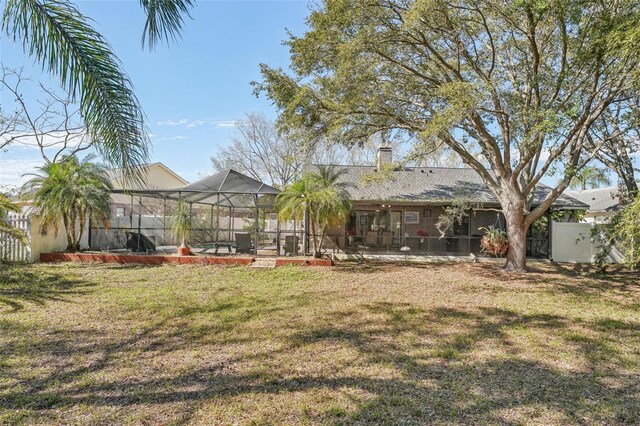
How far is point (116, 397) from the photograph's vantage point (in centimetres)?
332

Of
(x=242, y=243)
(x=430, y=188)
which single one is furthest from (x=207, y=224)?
(x=430, y=188)

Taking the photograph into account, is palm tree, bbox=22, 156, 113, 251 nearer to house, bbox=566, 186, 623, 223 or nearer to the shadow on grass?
the shadow on grass

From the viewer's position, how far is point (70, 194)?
456 inches

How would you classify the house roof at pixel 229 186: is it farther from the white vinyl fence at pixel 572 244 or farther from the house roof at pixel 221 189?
the white vinyl fence at pixel 572 244

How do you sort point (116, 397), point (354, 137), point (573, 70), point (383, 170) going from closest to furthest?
point (116, 397), point (573, 70), point (383, 170), point (354, 137)

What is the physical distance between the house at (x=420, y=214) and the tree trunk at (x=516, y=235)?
118 inches

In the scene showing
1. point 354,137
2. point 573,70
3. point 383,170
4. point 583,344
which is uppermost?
point 573,70

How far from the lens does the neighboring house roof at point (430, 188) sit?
1511 cm

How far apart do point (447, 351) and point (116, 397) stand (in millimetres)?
3780

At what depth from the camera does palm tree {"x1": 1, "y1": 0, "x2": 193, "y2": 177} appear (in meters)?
2.93

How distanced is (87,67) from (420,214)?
632 inches

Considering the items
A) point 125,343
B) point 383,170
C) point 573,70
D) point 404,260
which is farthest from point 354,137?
point 125,343

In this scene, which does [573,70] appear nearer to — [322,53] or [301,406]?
[322,53]

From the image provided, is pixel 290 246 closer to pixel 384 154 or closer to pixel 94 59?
pixel 384 154
